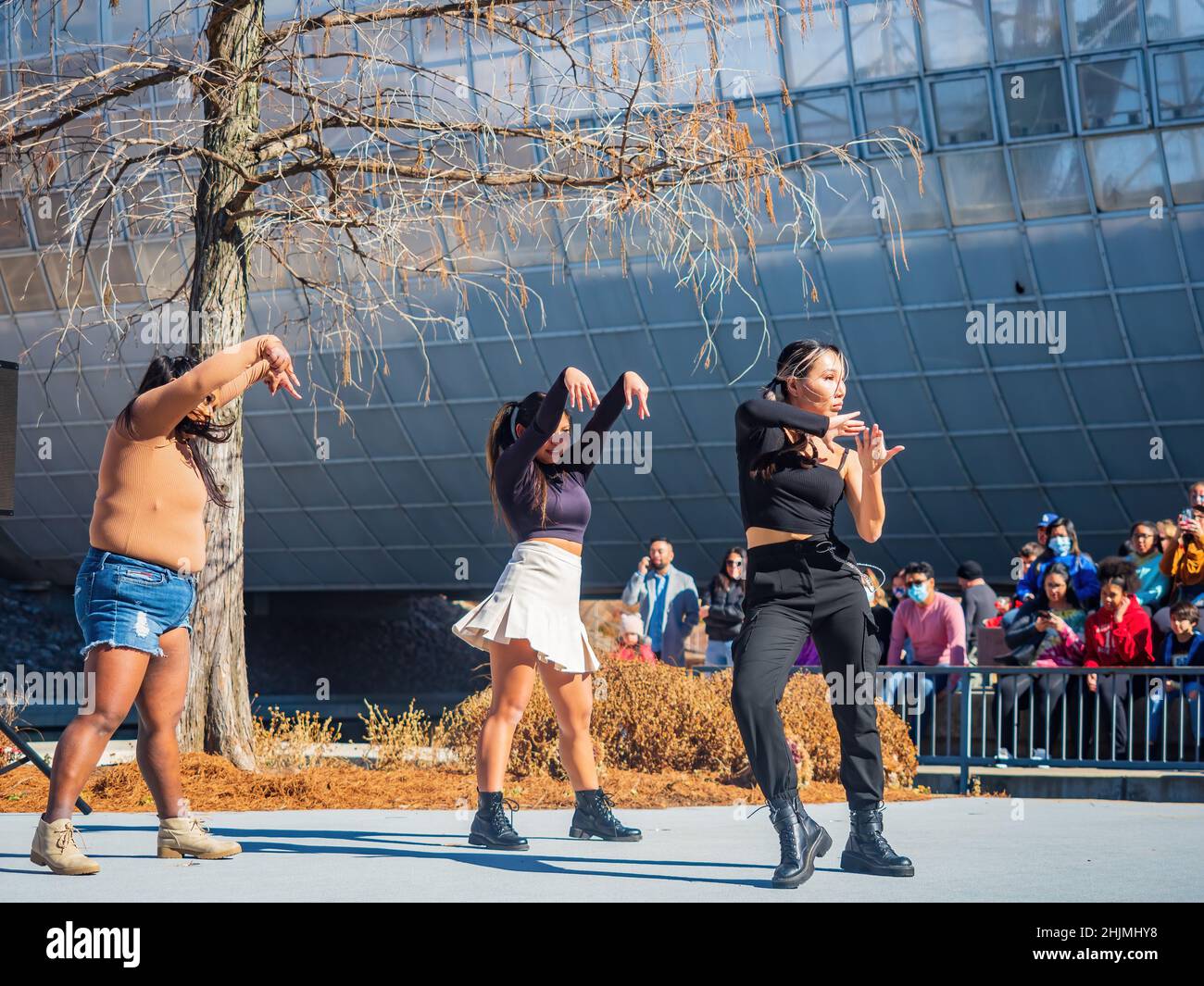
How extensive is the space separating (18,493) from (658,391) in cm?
1513

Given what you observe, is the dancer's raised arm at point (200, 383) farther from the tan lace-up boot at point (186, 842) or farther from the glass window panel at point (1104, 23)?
the glass window panel at point (1104, 23)

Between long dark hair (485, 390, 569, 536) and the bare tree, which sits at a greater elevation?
the bare tree

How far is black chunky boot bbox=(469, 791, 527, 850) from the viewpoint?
249 inches

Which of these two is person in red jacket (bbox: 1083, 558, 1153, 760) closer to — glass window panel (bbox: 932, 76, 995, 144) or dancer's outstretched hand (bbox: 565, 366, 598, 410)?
dancer's outstretched hand (bbox: 565, 366, 598, 410)

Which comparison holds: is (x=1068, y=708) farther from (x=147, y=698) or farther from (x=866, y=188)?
(x=866, y=188)

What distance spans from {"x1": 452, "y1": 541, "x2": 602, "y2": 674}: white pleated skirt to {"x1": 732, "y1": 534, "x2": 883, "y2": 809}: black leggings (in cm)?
98

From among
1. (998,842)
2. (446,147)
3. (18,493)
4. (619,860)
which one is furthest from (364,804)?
(18,493)

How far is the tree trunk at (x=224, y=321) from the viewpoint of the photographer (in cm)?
1006

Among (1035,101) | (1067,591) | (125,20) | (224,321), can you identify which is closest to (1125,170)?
(1035,101)

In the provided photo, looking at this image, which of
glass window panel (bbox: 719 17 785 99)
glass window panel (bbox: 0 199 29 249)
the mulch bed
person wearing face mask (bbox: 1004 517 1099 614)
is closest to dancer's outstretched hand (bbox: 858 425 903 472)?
the mulch bed

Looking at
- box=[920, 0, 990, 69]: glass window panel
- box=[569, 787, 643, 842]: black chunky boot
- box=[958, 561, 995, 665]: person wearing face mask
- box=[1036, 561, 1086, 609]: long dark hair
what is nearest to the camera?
box=[569, 787, 643, 842]: black chunky boot

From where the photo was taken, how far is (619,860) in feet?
19.6

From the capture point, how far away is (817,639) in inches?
222
